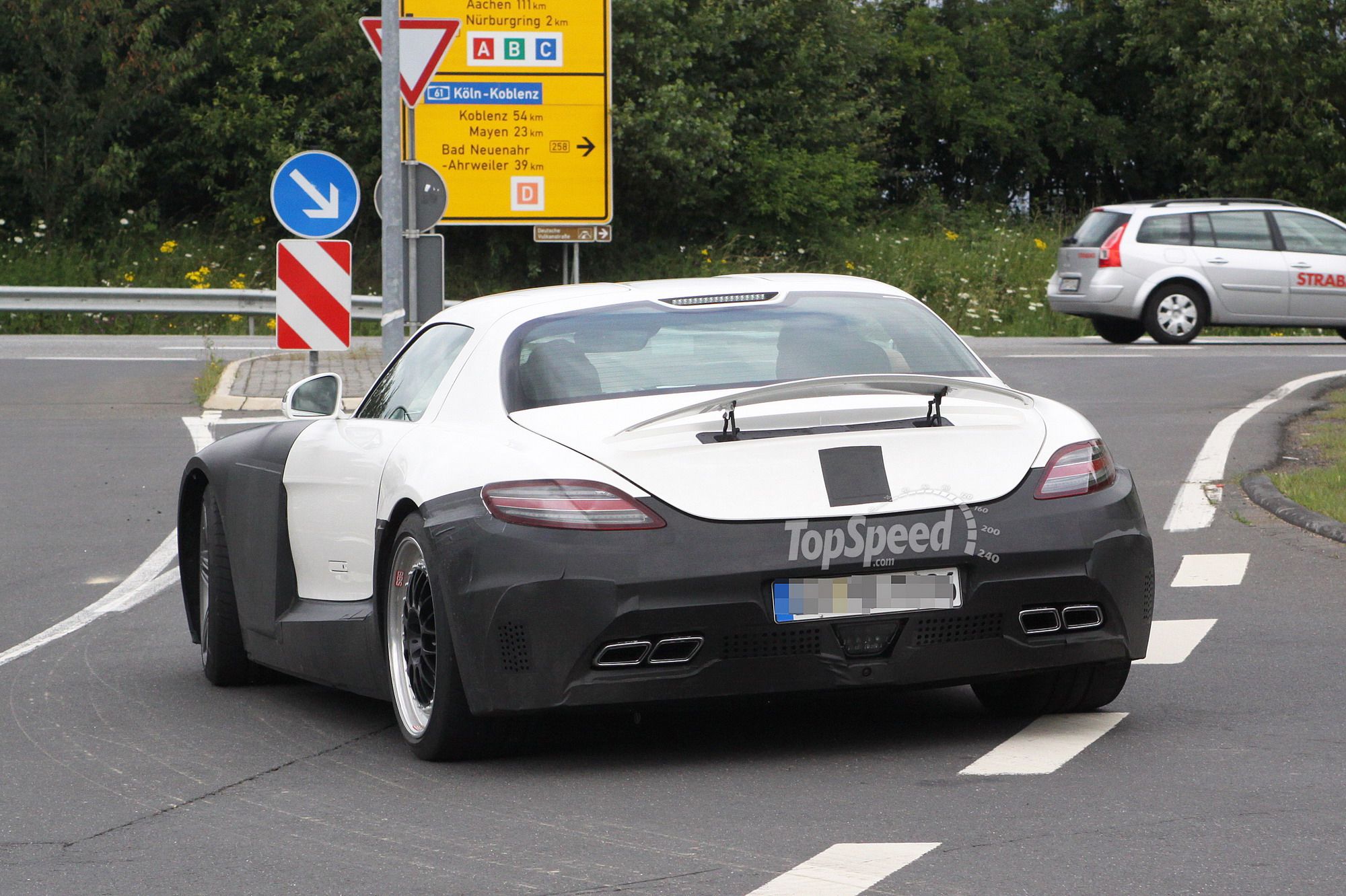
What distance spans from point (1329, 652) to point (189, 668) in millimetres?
3955

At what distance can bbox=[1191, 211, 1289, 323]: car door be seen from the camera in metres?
25.0

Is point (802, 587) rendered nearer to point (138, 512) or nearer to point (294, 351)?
point (138, 512)

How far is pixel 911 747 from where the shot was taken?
5.69m

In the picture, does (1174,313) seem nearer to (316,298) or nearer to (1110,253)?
(1110,253)

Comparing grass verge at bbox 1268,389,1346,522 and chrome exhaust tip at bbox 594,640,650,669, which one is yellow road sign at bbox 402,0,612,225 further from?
chrome exhaust tip at bbox 594,640,650,669

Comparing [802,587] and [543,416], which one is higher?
[543,416]

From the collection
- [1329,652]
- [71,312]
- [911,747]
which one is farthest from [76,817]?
[71,312]

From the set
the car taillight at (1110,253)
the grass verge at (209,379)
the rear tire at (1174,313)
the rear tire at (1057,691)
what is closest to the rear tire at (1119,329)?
the rear tire at (1174,313)

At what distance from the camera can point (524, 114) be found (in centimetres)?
2639

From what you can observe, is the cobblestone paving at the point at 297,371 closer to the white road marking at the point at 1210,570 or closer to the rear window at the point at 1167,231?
the rear window at the point at 1167,231

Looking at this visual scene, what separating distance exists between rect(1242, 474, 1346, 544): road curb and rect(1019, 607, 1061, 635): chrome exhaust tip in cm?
449

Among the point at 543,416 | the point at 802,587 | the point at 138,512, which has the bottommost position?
the point at 138,512

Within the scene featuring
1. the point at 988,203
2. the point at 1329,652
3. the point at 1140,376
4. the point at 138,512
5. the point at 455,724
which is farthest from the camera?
the point at 988,203

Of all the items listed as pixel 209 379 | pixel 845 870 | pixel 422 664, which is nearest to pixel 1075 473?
pixel 845 870
